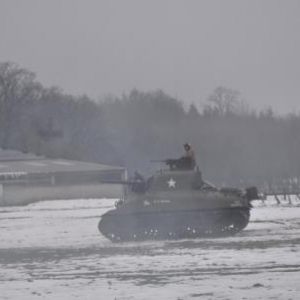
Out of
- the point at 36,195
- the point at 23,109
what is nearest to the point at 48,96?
the point at 23,109

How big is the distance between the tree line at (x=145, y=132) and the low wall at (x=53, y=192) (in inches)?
607

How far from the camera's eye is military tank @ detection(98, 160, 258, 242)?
2527cm

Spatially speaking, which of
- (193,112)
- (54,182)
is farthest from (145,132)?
(54,182)

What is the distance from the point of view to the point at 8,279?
15391mm

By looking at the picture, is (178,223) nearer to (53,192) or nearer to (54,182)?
(53,192)

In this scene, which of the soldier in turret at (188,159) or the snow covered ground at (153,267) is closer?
the snow covered ground at (153,267)

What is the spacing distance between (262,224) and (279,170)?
61292 mm

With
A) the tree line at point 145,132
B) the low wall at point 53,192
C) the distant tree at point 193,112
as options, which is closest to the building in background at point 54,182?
the low wall at point 53,192

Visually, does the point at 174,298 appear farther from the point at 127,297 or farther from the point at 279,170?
the point at 279,170

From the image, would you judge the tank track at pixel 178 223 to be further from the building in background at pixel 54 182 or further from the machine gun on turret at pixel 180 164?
the building in background at pixel 54 182

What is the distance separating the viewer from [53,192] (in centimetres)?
6612

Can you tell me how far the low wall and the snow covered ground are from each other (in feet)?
126

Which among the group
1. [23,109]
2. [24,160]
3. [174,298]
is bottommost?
[174,298]

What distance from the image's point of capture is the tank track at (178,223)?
2523 centimetres
